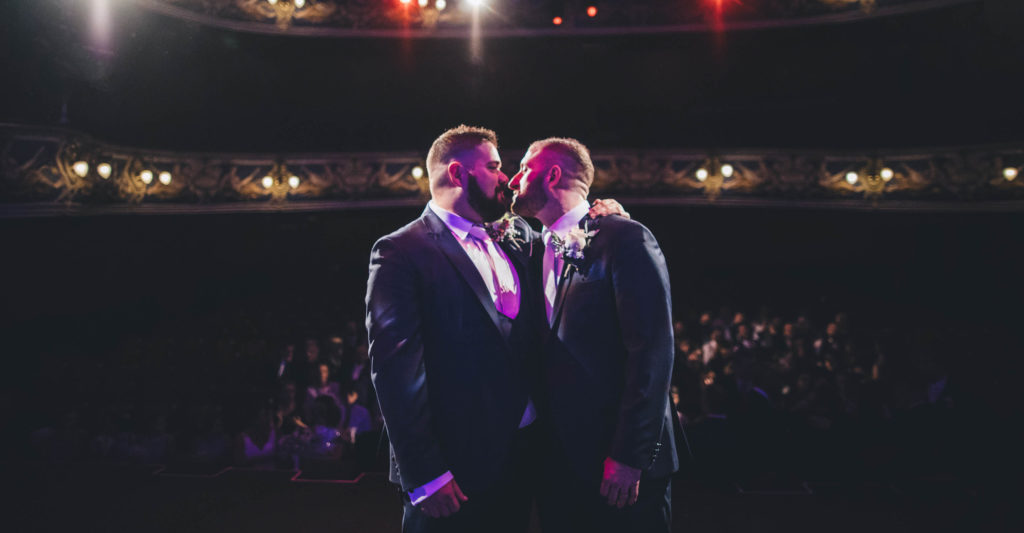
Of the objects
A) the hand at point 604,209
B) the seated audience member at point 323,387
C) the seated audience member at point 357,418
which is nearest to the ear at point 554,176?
the hand at point 604,209

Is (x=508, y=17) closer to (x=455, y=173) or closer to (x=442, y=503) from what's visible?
(x=455, y=173)

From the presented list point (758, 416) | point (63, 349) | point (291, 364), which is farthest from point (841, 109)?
point (63, 349)

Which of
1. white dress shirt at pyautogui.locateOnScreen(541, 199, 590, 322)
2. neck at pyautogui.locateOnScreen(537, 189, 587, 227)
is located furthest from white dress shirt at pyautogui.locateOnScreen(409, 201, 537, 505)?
neck at pyautogui.locateOnScreen(537, 189, 587, 227)

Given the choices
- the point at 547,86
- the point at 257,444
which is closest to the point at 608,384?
the point at 257,444

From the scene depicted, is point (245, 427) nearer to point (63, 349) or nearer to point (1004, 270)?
point (63, 349)

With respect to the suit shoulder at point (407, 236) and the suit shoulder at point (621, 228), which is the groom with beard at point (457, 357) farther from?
the suit shoulder at point (621, 228)

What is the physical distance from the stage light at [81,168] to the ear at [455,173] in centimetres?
799

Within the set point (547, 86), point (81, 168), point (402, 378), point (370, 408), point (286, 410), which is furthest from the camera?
point (547, 86)

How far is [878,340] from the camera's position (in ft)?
22.3

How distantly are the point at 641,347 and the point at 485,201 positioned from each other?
664 mm

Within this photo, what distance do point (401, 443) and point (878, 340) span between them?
23.3ft

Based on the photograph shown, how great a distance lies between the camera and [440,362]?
65.1 inches

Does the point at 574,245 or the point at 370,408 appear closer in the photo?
the point at 574,245

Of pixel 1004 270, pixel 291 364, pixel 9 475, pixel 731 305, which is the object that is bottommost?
pixel 9 475
